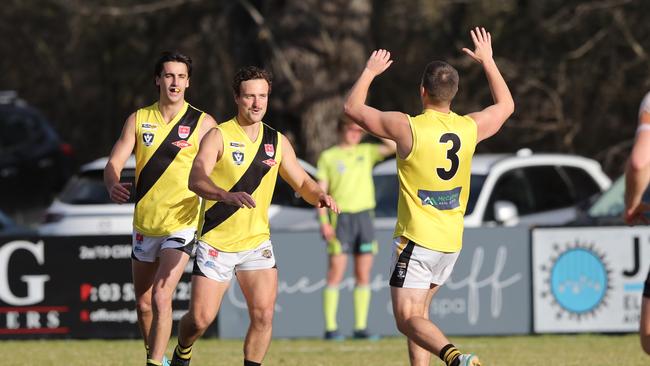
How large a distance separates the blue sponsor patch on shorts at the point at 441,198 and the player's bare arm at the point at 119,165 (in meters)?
1.95

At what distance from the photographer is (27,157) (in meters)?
24.6

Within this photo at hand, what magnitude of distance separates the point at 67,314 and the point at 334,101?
7099mm

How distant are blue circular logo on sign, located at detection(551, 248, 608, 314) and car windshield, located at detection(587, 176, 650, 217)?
1.56 m

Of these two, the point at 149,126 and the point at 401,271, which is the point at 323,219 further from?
the point at 401,271

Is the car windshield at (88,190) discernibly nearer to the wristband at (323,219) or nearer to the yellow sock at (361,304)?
the wristband at (323,219)

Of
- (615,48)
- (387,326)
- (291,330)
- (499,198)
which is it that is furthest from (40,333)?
(615,48)

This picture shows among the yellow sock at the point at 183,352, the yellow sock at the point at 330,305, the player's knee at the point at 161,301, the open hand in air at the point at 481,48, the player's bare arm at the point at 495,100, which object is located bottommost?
the yellow sock at the point at 330,305

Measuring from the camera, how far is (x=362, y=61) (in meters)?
21.3

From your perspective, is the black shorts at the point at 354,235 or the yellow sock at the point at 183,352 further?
the black shorts at the point at 354,235

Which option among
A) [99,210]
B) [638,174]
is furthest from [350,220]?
[638,174]

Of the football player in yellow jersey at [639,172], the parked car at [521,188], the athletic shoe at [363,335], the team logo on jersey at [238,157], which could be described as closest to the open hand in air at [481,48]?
the team logo on jersey at [238,157]

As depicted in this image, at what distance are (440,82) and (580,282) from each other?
659 cm

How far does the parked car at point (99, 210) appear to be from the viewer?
17.6 m

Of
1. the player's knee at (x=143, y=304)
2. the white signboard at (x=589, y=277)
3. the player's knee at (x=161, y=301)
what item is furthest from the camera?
the white signboard at (x=589, y=277)
